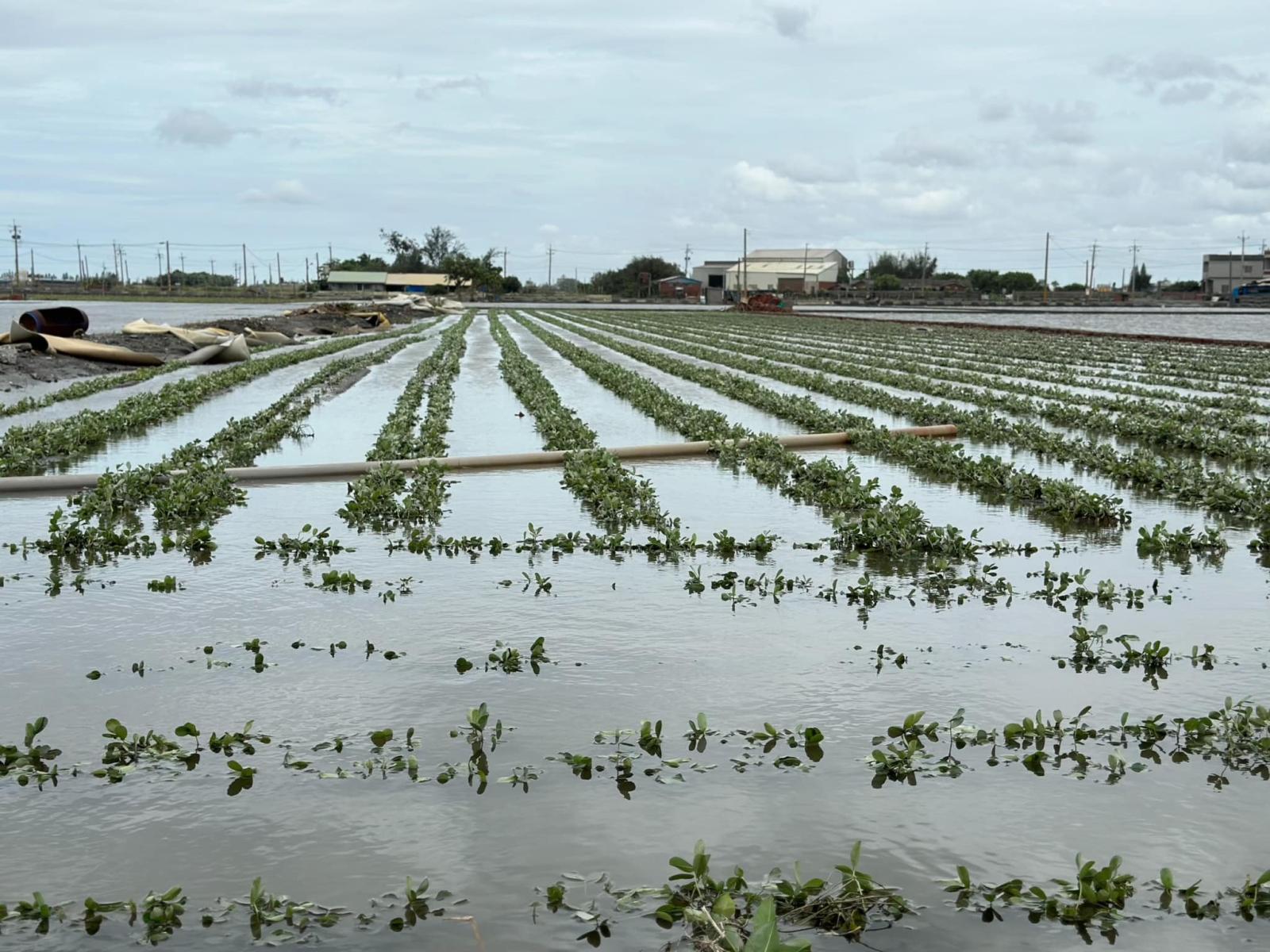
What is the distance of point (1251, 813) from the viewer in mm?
4375

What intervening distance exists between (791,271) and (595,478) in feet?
443

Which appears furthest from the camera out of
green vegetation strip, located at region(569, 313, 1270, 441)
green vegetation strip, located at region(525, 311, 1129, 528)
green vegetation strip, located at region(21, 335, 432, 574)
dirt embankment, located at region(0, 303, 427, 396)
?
dirt embankment, located at region(0, 303, 427, 396)

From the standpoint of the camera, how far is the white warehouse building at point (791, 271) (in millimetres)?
134875

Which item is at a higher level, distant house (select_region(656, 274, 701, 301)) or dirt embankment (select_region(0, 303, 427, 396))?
distant house (select_region(656, 274, 701, 301))

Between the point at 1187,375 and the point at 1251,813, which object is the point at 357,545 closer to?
the point at 1251,813

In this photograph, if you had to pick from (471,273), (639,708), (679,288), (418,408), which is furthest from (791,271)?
(639,708)

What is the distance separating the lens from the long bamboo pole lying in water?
36.2ft

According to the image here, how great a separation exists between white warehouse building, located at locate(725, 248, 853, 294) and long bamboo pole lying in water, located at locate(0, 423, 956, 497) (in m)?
109

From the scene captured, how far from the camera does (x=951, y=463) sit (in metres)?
12.4

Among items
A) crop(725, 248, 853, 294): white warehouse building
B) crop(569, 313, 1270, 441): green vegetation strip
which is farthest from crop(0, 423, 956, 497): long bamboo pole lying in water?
crop(725, 248, 853, 294): white warehouse building

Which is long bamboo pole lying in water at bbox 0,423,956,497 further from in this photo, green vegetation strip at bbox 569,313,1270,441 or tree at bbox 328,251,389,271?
tree at bbox 328,251,389,271

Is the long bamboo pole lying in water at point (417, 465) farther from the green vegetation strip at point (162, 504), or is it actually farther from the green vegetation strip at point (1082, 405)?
the green vegetation strip at point (1082, 405)

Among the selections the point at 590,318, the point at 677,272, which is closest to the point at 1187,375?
the point at 590,318

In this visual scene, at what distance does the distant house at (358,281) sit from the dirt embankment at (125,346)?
8072cm
